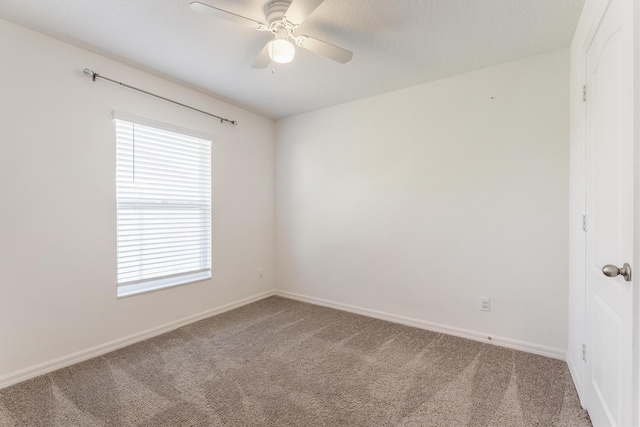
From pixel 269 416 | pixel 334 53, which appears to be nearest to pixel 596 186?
pixel 334 53

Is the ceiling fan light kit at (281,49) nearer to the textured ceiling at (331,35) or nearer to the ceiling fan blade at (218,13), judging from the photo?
the ceiling fan blade at (218,13)

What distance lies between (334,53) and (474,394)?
95.5 inches

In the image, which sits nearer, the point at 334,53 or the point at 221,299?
the point at 334,53

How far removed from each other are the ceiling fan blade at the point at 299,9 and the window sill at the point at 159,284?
8.57 ft

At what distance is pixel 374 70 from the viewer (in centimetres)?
269

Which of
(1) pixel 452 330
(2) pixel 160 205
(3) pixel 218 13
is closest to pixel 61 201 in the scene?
(2) pixel 160 205

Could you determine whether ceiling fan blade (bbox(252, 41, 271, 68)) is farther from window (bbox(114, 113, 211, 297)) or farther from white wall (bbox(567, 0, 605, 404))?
A: white wall (bbox(567, 0, 605, 404))

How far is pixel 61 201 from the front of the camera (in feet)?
7.37

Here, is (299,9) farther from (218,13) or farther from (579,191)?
(579,191)

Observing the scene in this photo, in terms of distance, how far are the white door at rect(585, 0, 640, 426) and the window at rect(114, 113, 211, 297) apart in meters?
3.26

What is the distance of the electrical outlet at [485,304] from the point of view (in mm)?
2625

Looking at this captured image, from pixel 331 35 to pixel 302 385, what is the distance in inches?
99.3

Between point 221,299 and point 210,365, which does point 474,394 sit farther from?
point 221,299

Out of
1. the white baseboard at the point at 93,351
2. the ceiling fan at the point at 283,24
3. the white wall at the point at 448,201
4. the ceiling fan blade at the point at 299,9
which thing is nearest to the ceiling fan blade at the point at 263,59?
the ceiling fan at the point at 283,24
